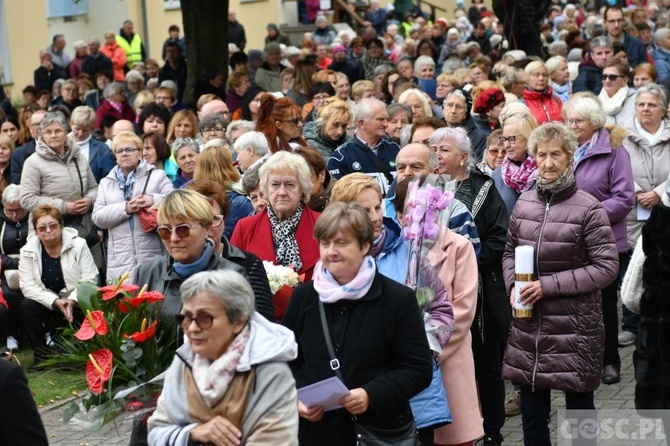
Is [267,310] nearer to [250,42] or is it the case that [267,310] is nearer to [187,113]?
[187,113]

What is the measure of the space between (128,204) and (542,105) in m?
5.04

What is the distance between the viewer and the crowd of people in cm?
488

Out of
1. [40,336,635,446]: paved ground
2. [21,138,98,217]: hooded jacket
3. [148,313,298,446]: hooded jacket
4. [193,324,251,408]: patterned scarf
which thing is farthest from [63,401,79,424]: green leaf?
[21,138,98,217]: hooded jacket

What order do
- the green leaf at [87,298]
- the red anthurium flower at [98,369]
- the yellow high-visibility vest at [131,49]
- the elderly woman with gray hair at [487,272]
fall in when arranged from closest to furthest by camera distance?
1. the red anthurium flower at [98,369]
2. the green leaf at [87,298]
3. the elderly woman with gray hair at [487,272]
4. the yellow high-visibility vest at [131,49]

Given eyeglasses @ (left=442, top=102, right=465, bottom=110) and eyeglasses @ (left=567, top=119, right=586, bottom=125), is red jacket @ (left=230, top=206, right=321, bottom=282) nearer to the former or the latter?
eyeglasses @ (left=567, top=119, right=586, bottom=125)

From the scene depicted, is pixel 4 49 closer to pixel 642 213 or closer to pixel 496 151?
pixel 496 151

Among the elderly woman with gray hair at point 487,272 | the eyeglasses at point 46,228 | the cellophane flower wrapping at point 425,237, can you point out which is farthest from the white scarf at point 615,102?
the cellophane flower wrapping at point 425,237

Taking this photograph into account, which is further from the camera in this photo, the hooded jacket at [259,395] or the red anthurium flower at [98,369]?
the red anthurium flower at [98,369]

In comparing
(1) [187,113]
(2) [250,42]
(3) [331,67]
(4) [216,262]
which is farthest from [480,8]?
(4) [216,262]

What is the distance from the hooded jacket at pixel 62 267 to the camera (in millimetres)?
11000

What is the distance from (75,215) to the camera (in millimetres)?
11820

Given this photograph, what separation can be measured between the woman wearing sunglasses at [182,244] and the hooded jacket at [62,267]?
5.18m

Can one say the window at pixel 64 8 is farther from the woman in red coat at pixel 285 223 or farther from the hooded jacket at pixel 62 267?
the woman in red coat at pixel 285 223

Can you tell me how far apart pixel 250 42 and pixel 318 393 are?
29.0 m
